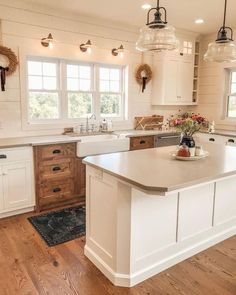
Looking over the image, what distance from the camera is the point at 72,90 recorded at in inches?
168

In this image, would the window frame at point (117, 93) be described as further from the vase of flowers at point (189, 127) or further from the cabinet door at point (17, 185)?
the vase of flowers at point (189, 127)

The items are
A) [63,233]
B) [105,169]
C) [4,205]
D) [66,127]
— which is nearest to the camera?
[105,169]

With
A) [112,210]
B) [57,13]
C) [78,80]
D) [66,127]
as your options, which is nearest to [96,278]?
[112,210]

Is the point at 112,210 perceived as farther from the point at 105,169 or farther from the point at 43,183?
the point at 43,183

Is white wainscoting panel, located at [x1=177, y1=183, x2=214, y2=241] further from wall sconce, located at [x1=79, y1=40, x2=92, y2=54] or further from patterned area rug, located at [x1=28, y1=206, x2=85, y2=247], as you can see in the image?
wall sconce, located at [x1=79, y1=40, x2=92, y2=54]

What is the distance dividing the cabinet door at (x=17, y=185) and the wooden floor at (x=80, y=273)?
0.57m

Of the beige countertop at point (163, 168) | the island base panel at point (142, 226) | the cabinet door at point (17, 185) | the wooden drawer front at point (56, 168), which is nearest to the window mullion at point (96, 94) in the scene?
the wooden drawer front at point (56, 168)

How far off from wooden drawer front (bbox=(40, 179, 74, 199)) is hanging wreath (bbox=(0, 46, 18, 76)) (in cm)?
157

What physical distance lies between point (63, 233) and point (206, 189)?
1.59 meters

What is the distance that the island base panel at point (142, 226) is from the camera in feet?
6.64

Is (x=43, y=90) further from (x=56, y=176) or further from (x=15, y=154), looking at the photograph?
(x=56, y=176)

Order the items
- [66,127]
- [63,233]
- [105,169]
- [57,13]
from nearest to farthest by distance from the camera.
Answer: [105,169] < [63,233] < [57,13] < [66,127]

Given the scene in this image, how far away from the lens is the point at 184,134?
2.55 m

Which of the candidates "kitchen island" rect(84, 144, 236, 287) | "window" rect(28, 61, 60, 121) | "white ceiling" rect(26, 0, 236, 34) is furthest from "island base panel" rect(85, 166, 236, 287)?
"white ceiling" rect(26, 0, 236, 34)
